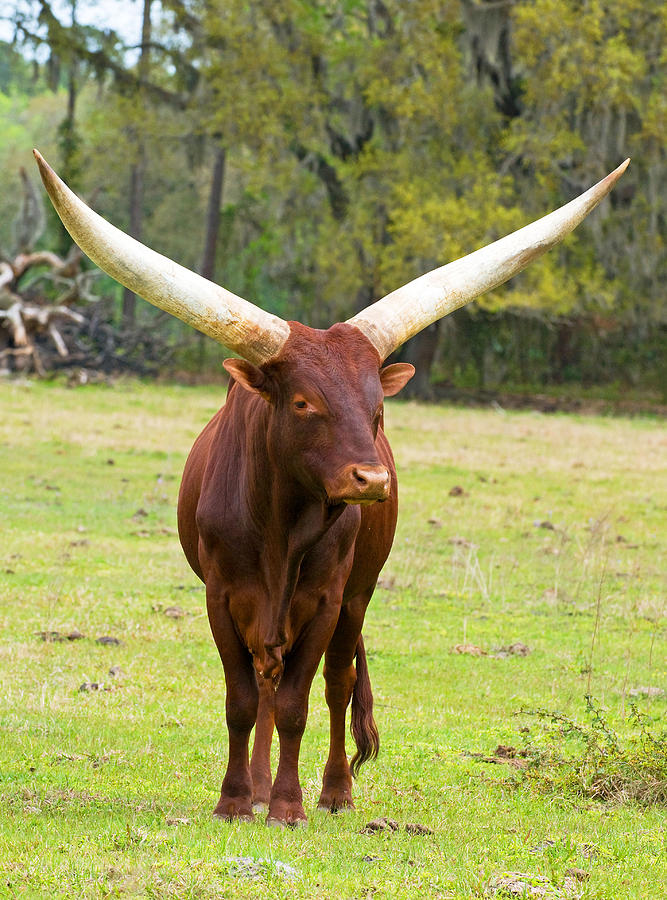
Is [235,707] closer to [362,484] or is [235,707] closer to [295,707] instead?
[295,707]

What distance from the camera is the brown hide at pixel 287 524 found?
432cm

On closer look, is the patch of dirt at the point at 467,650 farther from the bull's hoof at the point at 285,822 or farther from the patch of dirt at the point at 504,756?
the bull's hoof at the point at 285,822

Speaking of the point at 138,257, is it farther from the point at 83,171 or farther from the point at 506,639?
the point at 83,171

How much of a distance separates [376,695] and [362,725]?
1.65 metres

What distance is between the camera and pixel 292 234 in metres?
31.1

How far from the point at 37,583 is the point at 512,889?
19.4 ft

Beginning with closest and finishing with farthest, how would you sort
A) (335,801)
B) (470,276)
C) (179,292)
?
1. (179,292)
2. (470,276)
3. (335,801)

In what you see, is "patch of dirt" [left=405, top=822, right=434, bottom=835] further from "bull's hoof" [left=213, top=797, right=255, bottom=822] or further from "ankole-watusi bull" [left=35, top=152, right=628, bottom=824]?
"bull's hoof" [left=213, top=797, right=255, bottom=822]

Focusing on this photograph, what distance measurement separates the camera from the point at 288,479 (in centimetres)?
457

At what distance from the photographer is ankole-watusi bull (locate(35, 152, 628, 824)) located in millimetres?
4320

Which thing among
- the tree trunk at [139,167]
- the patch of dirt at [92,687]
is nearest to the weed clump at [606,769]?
the patch of dirt at [92,687]

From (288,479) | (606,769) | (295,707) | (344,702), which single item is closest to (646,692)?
(606,769)

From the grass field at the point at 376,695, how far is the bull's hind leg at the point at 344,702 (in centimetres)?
14

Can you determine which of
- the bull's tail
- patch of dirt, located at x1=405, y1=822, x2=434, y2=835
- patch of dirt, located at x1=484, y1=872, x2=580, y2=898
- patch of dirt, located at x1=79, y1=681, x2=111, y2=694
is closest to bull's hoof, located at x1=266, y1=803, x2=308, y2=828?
patch of dirt, located at x1=405, y1=822, x2=434, y2=835
